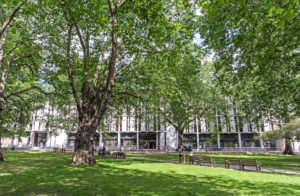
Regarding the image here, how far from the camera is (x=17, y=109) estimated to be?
63.2 ft

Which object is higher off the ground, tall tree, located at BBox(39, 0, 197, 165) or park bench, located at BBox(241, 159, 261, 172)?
tall tree, located at BBox(39, 0, 197, 165)

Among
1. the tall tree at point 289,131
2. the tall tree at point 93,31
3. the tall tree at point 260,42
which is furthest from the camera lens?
the tall tree at point 289,131

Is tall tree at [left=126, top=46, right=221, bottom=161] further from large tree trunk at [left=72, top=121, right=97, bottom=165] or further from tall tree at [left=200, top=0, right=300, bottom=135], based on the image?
large tree trunk at [left=72, top=121, right=97, bottom=165]

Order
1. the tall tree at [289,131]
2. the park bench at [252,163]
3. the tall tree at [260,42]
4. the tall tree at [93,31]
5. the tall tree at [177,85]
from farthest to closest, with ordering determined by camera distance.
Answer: the tall tree at [289,131]
the tall tree at [177,85]
the park bench at [252,163]
the tall tree at [93,31]
the tall tree at [260,42]

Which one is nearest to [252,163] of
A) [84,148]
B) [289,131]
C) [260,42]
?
[260,42]

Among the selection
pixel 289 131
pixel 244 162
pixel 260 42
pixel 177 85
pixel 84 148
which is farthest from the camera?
pixel 289 131

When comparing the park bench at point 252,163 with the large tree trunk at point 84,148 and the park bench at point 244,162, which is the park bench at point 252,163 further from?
the large tree trunk at point 84,148

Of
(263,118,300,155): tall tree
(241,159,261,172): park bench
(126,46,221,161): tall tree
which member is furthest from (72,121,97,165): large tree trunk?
(263,118,300,155): tall tree

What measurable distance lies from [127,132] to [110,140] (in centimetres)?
573

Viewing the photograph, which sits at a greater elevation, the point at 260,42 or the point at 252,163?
the point at 260,42

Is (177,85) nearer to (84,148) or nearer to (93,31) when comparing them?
(93,31)

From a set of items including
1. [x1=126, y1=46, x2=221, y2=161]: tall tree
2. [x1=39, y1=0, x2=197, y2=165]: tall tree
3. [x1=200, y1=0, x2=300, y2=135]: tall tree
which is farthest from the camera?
[x1=126, y1=46, x2=221, y2=161]: tall tree

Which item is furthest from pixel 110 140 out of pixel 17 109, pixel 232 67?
pixel 232 67

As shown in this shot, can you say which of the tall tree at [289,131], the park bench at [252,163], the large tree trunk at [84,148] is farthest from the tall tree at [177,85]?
the tall tree at [289,131]
